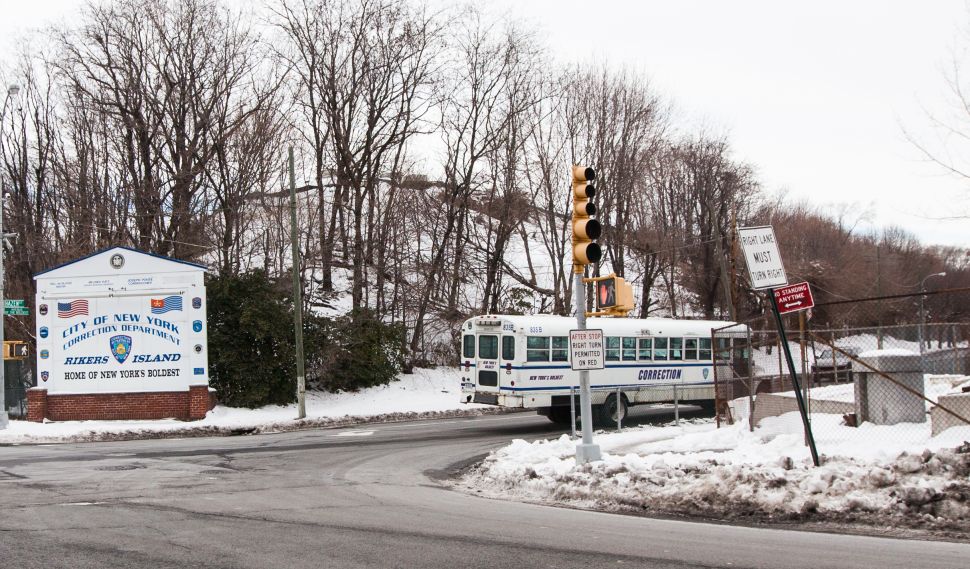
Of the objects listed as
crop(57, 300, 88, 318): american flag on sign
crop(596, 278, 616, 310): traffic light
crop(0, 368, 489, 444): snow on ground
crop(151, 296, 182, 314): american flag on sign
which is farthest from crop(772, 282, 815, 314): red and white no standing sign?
crop(57, 300, 88, 318): american flag on sign

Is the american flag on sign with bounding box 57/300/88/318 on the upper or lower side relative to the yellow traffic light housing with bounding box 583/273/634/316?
upper

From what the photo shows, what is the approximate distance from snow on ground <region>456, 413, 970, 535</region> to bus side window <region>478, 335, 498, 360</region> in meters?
7.21

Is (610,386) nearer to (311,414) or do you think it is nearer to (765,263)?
(311,414)

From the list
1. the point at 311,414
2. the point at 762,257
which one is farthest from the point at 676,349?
the point at 762,257

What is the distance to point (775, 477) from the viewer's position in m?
10.6

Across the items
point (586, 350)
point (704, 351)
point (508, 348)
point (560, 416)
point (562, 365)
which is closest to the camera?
point (586, 350)

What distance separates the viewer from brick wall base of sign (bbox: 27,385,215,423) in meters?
26.0

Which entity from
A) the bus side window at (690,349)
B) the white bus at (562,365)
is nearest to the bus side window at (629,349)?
the white bus at (562,365)

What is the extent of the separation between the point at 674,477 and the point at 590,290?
104 feet

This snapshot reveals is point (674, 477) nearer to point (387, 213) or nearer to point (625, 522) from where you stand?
point (625, 522)

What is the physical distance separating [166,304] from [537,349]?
11.8 m

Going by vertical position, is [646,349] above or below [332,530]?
above

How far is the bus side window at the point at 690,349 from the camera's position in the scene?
26.1m

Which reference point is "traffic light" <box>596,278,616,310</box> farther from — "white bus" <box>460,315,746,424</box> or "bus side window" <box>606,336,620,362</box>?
"bus side window" <box>606,336,620,362</box>
